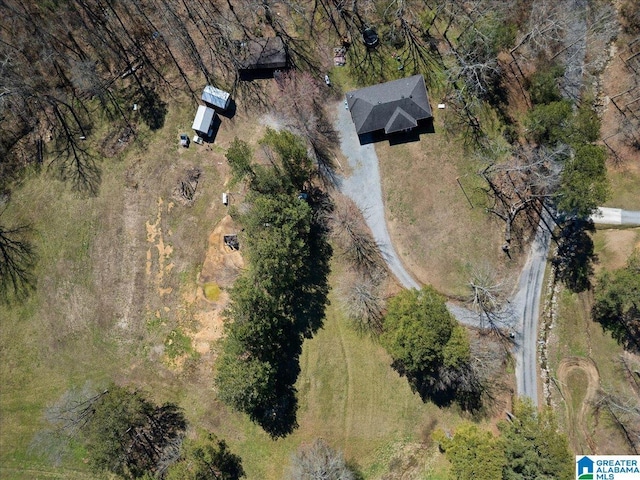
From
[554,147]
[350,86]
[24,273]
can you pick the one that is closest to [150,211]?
[24,273]

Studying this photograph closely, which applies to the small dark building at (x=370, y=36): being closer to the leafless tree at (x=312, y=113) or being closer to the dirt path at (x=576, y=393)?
the leafless tree at (x=312, y=113)

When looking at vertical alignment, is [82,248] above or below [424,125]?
below

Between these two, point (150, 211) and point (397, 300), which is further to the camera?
point (150, 211)

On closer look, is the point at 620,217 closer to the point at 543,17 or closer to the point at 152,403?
the point at 543,17

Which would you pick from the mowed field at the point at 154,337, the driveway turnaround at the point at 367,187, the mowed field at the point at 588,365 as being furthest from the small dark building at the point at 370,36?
the mowed field at the point at 588,365

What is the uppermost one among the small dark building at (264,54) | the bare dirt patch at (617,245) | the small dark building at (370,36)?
the small dark building at (370,36)

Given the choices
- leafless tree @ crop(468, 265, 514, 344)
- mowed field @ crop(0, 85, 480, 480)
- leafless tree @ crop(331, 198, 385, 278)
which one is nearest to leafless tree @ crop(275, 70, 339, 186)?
leafless tree @ crop(331, 198, 385, 278)

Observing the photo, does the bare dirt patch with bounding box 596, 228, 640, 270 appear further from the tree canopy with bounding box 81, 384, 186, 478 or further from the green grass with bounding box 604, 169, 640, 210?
the tree canopy with bounding box 81, 384, 186, 478
